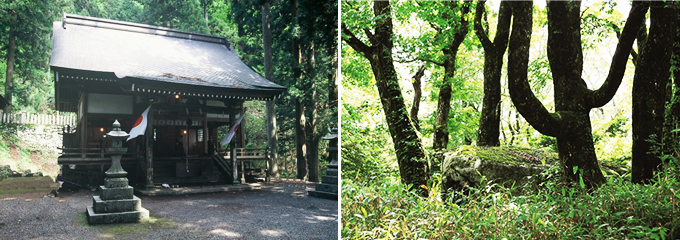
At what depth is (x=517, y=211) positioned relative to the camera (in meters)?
Result: 1.42

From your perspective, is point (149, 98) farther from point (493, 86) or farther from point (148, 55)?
point (493, 86)

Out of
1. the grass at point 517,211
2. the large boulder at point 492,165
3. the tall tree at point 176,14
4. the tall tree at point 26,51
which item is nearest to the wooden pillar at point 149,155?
the tall tree at point 26,51

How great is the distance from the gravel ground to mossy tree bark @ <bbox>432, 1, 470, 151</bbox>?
2204 millimetres

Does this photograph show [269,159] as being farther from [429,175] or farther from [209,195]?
[429,175]

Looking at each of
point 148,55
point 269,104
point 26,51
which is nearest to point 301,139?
point 269,104

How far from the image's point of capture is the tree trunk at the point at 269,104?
27.4ft

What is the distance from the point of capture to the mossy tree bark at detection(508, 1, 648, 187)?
49.5 inches

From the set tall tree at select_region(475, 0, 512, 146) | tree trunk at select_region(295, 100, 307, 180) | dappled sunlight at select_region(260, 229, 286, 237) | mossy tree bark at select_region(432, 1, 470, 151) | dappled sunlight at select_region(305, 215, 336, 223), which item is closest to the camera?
tall tree at select_region(475, 0, 512, 146)

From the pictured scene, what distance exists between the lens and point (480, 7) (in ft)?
7.30

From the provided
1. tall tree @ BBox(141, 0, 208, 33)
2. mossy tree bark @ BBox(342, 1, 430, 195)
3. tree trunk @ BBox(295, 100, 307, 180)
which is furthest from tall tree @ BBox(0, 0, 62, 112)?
mossy tree bark @ BBox(342, 1, 430, 195)

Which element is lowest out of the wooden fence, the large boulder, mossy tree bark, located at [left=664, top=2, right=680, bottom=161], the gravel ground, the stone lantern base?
the gravel ground

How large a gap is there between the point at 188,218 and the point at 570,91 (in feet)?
14.0

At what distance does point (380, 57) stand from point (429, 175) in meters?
0.63

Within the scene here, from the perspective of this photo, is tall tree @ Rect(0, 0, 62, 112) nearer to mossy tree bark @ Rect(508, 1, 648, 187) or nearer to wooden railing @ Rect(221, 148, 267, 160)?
wooden railing @ Rect(221, 148, 267, 160)
